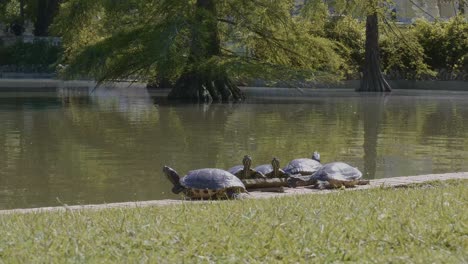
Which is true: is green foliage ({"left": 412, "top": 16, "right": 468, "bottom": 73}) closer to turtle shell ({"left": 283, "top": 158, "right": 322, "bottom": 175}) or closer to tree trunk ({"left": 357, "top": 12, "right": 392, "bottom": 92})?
tree trunk ({"left": 357, "top": 12, "right": 392, "bottom": 92})

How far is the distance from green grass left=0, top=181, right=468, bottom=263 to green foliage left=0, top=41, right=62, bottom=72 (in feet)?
174

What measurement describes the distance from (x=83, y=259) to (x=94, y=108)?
2176cm

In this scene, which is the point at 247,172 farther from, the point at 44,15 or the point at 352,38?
the point at 44,15

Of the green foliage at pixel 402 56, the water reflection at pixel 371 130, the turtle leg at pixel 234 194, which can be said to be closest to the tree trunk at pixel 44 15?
the green foliage at pixel 402 56

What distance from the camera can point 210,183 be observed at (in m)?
9.36

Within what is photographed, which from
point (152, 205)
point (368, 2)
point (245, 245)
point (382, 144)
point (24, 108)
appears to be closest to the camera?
point (245, 245)

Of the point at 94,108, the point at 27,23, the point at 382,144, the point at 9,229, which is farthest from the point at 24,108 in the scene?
the point at 27,23

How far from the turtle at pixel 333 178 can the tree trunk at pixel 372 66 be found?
31.6 metres

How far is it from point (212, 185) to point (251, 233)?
3220mm

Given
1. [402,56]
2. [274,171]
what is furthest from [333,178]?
[402,56]

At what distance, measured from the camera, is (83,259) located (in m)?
5.36

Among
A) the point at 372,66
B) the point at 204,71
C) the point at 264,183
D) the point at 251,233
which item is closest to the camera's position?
the point at 251,233

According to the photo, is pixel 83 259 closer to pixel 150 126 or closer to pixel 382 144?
pixel 382 144

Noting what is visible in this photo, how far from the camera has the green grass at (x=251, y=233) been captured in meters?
5.49
